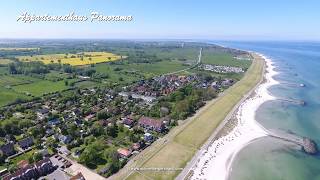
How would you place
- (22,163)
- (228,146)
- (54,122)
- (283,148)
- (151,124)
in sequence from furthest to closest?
(54,122)
(151,124)
(228,146)
(283,148)
(22,163)

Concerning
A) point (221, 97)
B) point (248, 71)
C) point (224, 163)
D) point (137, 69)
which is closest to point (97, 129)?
point (224, 163)

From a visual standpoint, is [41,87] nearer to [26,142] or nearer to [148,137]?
[26,142]

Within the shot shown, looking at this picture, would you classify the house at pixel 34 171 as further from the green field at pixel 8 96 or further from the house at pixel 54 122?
the green field at pixel 8 96

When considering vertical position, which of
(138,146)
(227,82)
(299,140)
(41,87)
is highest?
(41,87)

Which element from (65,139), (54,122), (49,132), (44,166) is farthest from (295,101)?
(44,166)

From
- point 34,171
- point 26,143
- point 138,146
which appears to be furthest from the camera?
point 26,143

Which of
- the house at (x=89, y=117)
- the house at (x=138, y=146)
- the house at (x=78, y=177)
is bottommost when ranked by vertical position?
the house at (x=138, y=146)

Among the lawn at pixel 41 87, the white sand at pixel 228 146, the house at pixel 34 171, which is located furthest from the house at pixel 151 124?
the lawn at pixel 41 87

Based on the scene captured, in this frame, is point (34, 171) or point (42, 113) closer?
point (34, 171)
